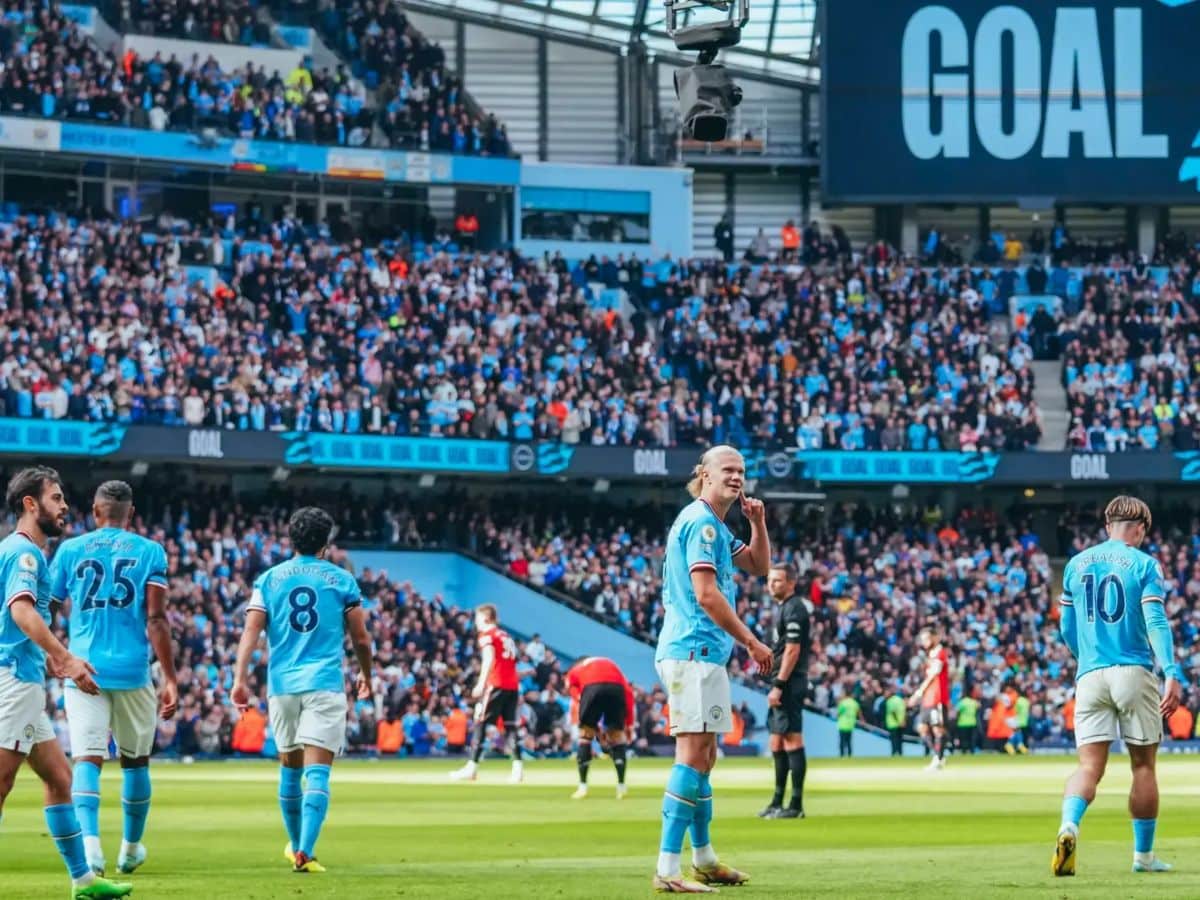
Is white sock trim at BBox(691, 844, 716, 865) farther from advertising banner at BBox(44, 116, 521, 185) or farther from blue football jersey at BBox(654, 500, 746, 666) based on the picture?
advertising banner at BBox(44, 116, 521, 185)

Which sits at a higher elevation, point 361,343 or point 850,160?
point 850,160

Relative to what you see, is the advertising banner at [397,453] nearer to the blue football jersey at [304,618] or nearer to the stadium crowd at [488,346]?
the stadium crowd at [488,346]

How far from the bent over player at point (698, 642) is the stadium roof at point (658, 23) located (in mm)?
52472

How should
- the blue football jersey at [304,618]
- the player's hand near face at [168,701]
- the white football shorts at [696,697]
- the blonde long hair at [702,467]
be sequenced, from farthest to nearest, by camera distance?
the blue football jersey at [304,618] → the player's hand near face at [168,701] → the blonde long hair at [702,467] → the white football shorts at [696,697]

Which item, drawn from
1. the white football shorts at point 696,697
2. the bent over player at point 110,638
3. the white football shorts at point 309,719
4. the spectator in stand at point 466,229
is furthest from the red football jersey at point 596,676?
the spectator in stand at point 466,229

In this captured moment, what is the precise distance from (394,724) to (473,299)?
609 inches

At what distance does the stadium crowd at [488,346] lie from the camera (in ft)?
162

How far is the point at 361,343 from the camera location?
53219 millimetres

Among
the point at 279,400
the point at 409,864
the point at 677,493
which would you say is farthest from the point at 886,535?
the point at 409,864

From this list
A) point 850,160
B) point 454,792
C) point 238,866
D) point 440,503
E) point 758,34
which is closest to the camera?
point 238,866

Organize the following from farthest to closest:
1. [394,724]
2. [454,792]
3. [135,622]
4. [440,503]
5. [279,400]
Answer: [440,503] < [279,400] < [394,724] < [454,792] < [135,622]

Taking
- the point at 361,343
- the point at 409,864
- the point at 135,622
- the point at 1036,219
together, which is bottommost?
the point at 409,864

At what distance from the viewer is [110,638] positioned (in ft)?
45.2

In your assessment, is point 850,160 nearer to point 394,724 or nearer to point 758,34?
point 758,34
